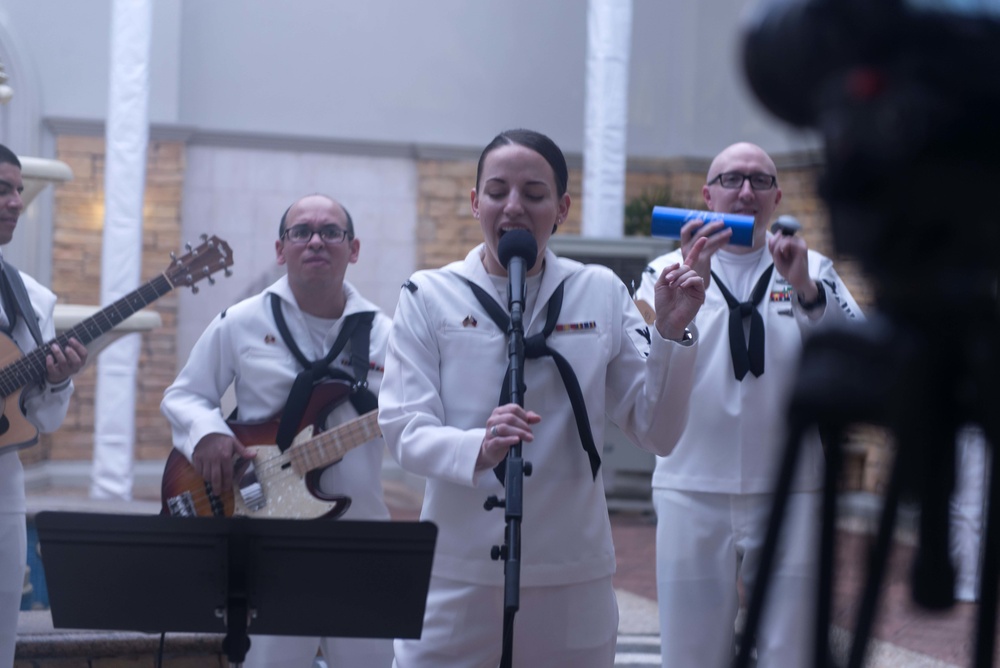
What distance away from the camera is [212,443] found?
3.83 meters

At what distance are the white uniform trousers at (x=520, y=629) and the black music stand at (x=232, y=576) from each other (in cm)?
14

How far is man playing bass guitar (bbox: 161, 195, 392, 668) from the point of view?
3877mm

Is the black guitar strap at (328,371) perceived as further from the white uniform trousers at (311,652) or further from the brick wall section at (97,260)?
the brick wall section at (97,260)

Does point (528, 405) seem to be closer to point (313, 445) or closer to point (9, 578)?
point (313, 445)

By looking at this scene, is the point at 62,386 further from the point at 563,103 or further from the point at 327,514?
the point at 563,103

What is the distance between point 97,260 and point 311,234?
23.6 ft

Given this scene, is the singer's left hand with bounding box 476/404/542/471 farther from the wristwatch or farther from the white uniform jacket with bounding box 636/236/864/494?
the wristwatch

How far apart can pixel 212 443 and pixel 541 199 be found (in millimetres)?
1594

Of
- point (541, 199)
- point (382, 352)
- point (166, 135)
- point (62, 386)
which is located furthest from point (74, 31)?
point (541, 199)

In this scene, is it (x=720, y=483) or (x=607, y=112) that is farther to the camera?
(x=607, y=112)

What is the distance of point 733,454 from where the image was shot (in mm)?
3580

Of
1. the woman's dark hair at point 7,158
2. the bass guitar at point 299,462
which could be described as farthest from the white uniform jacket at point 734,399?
the woman's dark hair at point 7,158

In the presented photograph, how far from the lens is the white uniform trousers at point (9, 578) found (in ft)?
12.5

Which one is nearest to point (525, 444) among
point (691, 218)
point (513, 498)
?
point (513, 498)
